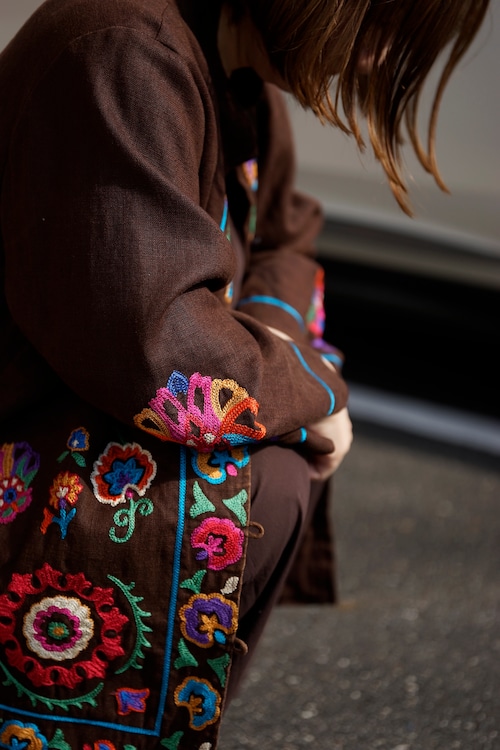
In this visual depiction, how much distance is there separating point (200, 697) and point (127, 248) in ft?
1.79

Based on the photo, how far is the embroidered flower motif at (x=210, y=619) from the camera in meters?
1.00

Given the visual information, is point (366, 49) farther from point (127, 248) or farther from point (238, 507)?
point (238, 507)

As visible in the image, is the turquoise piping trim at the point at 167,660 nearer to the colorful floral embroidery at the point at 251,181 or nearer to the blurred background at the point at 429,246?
the colorful floral embroidery at the point at 251,181

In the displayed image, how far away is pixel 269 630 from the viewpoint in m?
1.65

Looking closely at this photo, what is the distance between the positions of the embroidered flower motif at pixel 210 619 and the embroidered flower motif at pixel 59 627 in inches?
3.1

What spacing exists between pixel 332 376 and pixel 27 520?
0.46 m

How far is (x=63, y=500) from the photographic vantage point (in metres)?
1.00

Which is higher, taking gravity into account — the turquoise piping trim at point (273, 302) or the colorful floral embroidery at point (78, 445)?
the colorful floral embroidery at point (78, 445)

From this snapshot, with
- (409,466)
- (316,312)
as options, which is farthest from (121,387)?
(409,466)

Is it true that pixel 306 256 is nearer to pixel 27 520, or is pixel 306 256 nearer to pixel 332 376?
pixel 332 376

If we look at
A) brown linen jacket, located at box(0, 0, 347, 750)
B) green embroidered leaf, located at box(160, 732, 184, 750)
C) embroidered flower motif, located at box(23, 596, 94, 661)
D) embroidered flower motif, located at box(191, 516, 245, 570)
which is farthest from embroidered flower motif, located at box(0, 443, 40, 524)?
green embroidered leaf, located at box(160, 732, 184, 750)

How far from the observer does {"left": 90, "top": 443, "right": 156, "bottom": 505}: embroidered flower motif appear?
1010 millimetres

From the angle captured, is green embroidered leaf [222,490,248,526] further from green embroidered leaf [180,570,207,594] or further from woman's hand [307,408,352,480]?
woman's hand [307,408,352,480]

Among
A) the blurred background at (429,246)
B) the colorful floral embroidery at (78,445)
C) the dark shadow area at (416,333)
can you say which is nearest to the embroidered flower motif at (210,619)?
the colorful floral embroidery at (78,445)
